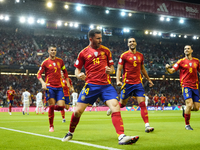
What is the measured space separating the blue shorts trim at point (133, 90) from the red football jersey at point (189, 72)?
1466 mm

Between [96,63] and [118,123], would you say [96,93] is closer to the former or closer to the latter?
[96,63]

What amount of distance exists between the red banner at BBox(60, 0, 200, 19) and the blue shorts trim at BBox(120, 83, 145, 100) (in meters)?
22.9

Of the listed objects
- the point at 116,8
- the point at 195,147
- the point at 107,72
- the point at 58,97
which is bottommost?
the point at 195,147

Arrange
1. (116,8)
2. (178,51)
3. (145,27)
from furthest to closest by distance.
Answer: (178,51), (145,27), (116,8)

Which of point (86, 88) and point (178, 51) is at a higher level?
point (178, 51)

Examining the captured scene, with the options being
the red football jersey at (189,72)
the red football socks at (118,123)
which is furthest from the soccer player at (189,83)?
the red football socks at (118,123)

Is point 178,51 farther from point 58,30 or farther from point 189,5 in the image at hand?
point 58,30

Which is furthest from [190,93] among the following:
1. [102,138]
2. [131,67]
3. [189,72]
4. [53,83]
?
[53,83]

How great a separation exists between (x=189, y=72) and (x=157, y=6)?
2599cm

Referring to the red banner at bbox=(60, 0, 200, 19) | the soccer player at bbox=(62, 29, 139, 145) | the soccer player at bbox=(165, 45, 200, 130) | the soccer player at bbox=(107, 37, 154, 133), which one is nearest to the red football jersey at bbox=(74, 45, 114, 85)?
the soccer player at bbox=(62, 29, 139, 145)

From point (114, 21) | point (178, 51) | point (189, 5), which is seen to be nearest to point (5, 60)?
point (114, 21)

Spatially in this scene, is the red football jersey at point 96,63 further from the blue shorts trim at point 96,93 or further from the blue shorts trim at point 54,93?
the blue shorts trim at point 54,93

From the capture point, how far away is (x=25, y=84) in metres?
37.8

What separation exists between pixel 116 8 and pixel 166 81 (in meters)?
23.1
